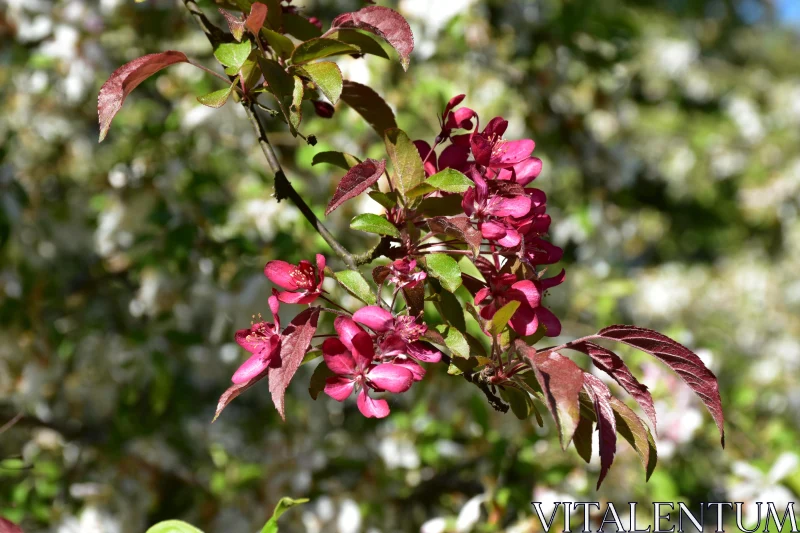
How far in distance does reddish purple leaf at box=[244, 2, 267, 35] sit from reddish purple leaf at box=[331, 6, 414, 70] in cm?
7

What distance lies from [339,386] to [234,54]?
0.29 meters

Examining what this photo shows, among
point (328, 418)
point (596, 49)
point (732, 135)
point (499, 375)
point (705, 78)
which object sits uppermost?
point (705, 78)

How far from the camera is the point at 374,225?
62 cm

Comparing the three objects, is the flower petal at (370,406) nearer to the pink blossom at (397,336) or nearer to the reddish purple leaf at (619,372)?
the pink blossom at (397,336)

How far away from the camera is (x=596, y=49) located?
6.94ft

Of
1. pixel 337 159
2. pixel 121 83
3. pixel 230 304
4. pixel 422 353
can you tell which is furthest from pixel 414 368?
pixel 230 304

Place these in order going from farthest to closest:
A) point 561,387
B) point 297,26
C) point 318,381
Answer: point 297,26 → point 318,381 → point 561,387

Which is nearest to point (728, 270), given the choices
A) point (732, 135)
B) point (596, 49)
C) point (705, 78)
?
point (732, 135)

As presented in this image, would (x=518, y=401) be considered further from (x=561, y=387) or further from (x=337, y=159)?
(x=337, y=159)

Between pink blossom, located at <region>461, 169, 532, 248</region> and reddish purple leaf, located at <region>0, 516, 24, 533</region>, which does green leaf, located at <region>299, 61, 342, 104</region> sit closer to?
pink blossom, located at <region>461, 169, 532, 248</region>

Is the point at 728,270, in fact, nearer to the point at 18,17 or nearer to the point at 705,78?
the point at 705,78

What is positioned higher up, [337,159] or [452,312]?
[337,159]

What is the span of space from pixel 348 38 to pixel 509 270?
256 mm

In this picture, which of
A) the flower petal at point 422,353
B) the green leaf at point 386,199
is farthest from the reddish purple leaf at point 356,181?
the flower petal at point 422,353
